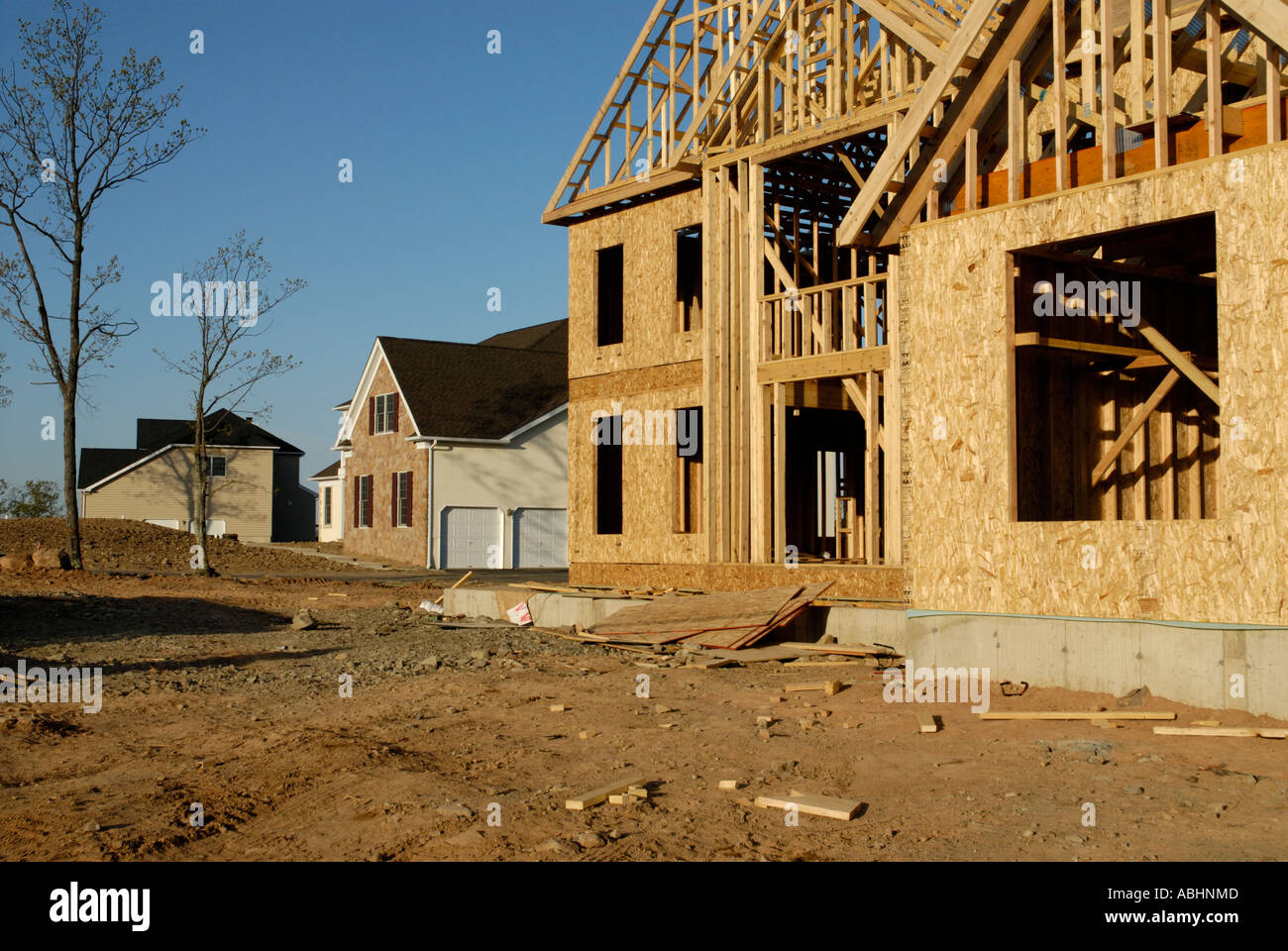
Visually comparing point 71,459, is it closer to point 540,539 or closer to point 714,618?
point 540,539

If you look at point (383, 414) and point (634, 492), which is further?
point (383, 414)

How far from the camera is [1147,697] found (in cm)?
1036

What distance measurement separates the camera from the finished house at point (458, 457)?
120 ft

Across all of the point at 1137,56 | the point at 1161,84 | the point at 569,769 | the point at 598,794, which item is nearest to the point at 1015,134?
the point at 1137,56

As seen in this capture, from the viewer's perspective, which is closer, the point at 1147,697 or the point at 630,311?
the point at 1147,697

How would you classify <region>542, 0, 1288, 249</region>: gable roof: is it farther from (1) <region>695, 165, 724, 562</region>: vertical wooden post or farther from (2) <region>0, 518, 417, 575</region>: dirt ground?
(2) <region>0, 518, 417, 575</region>: dirt ground

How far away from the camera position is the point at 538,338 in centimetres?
4775

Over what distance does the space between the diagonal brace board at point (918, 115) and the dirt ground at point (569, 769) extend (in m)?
5.32

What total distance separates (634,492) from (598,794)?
12958mm

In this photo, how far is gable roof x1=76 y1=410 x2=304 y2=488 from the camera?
52406mm

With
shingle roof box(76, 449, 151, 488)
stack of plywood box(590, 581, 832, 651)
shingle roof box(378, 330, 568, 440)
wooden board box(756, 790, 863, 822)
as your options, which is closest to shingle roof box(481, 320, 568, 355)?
shingle roof box(378, 330, 568, 440)
